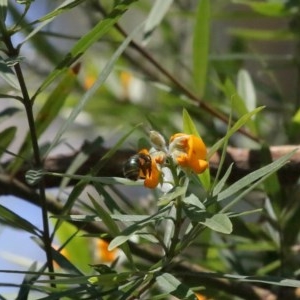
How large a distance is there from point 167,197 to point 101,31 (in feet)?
0.31

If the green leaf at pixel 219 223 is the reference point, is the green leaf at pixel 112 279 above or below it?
below

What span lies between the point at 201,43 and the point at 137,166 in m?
0.26

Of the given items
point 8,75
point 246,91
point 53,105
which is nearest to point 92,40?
point 8,75

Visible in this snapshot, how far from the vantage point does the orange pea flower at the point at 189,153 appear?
36 centimetres

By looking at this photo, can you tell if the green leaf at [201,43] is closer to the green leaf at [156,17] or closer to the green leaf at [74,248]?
the green leaf at [156,17]

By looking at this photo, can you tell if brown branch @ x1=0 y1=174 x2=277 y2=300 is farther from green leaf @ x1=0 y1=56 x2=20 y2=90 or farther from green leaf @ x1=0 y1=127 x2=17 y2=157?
green leaf @ x1=0 y1=56 x2=20 y2=90

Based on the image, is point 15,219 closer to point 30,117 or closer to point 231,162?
point 30,117

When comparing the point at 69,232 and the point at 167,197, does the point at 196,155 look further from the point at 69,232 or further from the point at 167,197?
the point at 69,232

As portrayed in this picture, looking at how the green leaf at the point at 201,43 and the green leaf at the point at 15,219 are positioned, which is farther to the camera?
the green leaf at the point at 201,43

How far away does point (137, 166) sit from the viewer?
1.23 feet

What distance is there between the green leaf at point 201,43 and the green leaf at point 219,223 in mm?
260

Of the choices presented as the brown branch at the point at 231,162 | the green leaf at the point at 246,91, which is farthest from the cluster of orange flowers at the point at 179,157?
the green leaf at the point at 246,91

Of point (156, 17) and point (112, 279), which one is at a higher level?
A: point (156, 17)

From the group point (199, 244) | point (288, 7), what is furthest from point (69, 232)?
point (288, 7)
